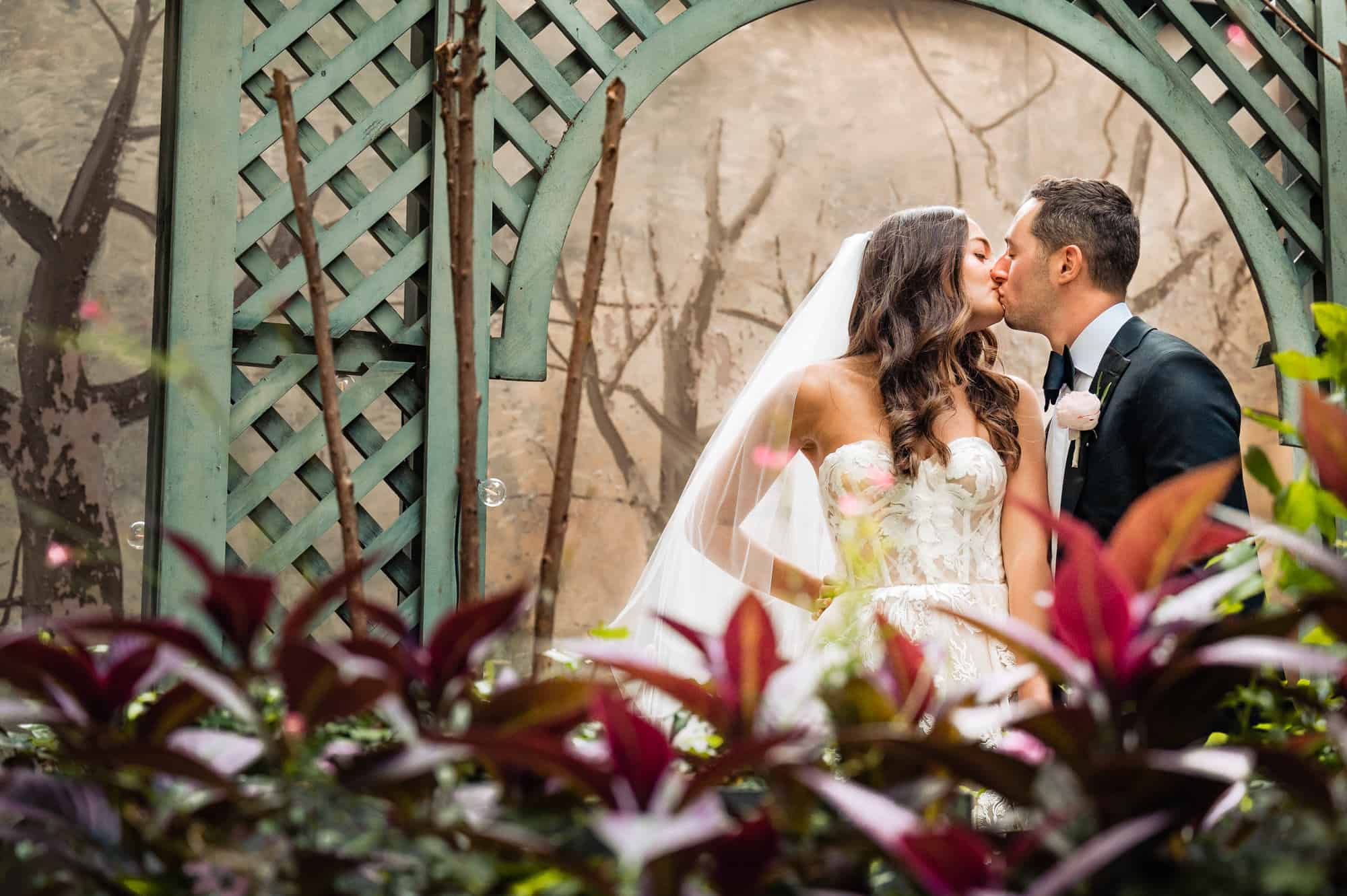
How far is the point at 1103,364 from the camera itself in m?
2.73

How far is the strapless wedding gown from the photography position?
2602 mm

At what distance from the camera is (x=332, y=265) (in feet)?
8.12

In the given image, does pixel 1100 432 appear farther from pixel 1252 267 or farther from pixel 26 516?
pixel 26 516

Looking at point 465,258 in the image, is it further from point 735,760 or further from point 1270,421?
point 1270,421

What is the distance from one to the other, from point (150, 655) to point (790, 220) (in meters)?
5.42

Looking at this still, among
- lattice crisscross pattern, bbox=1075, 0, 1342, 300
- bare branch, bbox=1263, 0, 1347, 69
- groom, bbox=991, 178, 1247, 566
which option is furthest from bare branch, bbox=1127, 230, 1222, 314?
bare branch, bbox=1263, 0, 1347, 69

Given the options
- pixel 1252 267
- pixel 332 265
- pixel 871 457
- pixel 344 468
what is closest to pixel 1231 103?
pixel 1252 267

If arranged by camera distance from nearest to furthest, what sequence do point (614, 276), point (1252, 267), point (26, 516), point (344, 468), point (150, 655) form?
point (150, 655) → point (344, 468) → point (1252, 267) → point (26, 516) → point (614, 276)

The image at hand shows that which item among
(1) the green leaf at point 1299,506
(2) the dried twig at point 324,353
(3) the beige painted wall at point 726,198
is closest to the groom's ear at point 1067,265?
(1) the green leaf at point 1299,506

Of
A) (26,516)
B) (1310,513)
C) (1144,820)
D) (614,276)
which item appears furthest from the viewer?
(614,276)

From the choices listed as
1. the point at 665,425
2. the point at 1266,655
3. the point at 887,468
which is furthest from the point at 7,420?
the point at 1266,655

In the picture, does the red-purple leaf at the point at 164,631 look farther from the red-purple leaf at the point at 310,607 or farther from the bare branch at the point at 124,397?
the bare branch at the point at 124,397

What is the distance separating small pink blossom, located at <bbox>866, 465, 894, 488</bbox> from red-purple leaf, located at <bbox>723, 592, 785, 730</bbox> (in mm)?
1915

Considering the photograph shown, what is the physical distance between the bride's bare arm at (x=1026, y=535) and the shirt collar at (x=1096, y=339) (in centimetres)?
18
